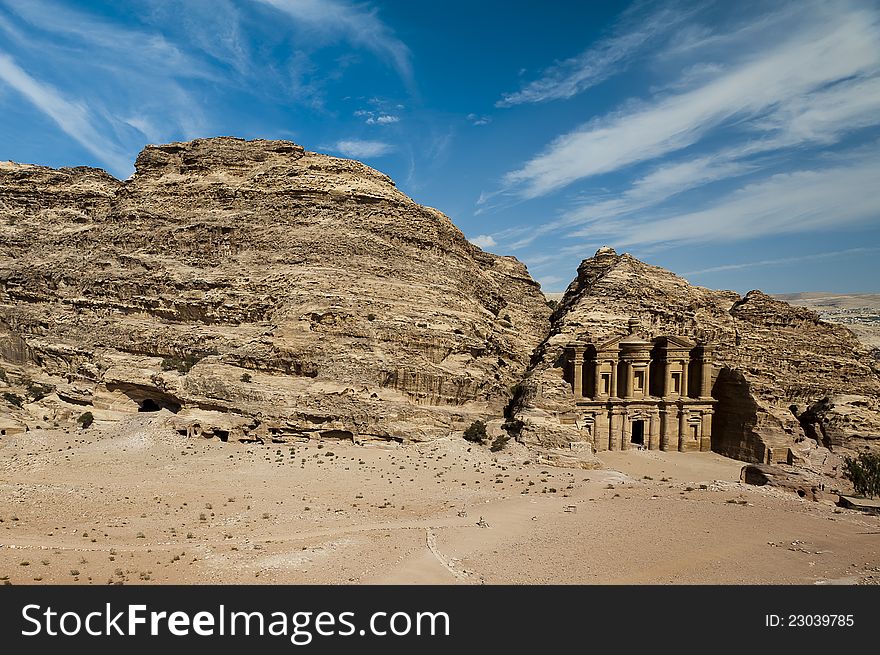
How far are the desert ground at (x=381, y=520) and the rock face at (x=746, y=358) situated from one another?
577 centimetres

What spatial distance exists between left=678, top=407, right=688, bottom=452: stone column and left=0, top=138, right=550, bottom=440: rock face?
9010 mm

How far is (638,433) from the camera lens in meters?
27.9

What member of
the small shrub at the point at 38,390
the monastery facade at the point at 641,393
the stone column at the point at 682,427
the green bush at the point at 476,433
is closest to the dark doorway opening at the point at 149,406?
the small shrub at the point at 38,390

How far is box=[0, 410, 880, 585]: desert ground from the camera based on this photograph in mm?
10039

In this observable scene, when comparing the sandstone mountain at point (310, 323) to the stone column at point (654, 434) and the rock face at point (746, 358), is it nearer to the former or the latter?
the rock face at point (746, 358)

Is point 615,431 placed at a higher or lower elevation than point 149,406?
lower

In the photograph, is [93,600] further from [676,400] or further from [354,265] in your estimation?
[676,400]

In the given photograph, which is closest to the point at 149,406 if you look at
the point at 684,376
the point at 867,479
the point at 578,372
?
the point at 578,372

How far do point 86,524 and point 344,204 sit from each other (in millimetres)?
20736

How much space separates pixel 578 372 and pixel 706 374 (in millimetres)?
7483

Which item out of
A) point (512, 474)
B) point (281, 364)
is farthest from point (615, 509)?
point (281, 364)

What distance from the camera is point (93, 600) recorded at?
7621 mm

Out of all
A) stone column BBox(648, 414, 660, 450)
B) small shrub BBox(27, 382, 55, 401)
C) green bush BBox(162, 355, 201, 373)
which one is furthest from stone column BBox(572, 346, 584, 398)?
small shrub BBox(27, 382, 55, 401)

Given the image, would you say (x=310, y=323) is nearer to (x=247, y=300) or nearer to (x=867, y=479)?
(x=247, y=300)
